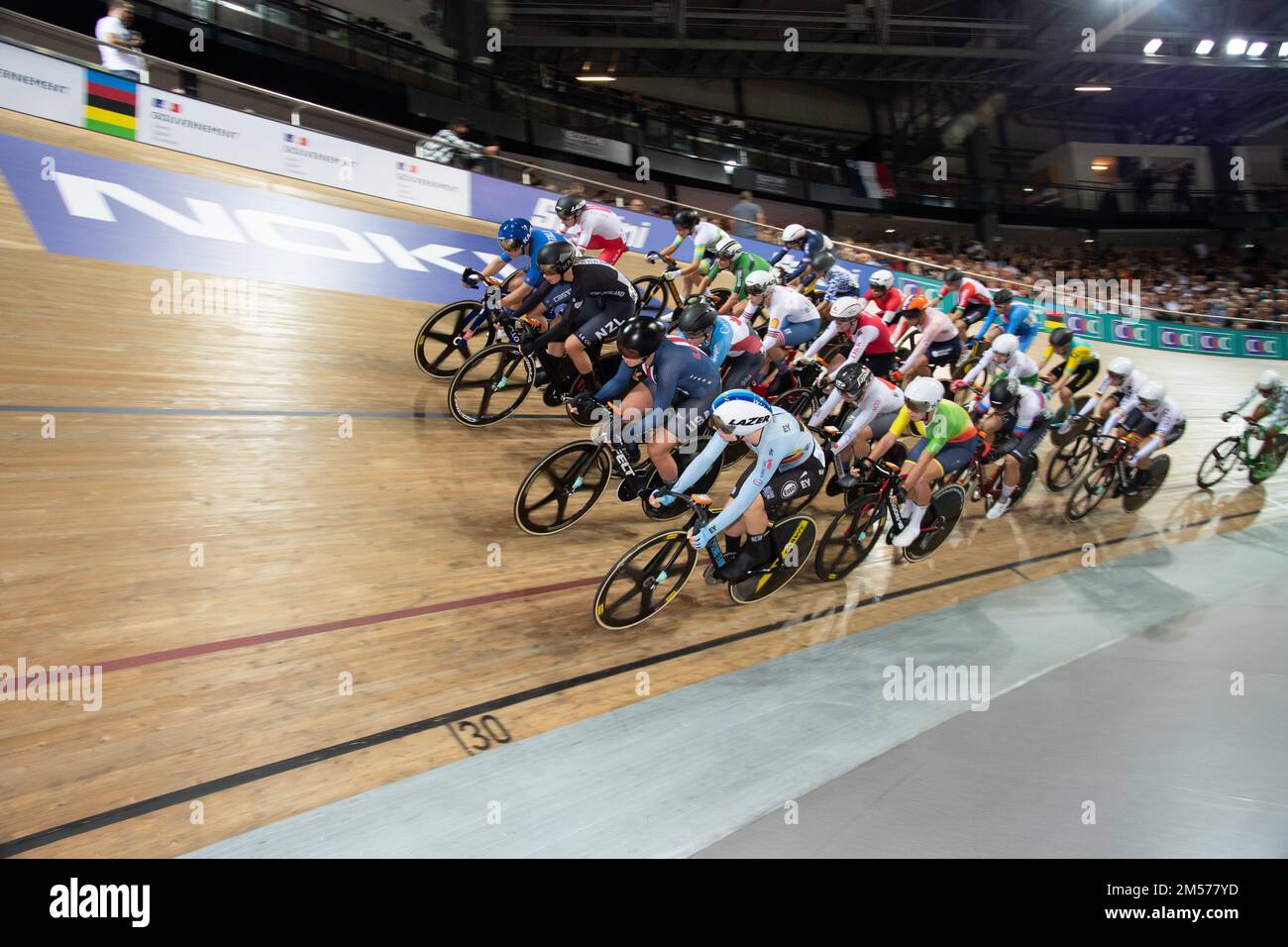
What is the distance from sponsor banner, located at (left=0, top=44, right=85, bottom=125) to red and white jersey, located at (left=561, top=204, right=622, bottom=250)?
569cm

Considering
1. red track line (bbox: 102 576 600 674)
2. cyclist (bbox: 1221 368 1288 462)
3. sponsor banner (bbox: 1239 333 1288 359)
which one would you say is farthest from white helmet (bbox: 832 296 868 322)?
sponsor banner (bbox: 1239 333 1288 359)

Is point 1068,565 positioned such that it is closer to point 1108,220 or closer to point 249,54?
point 249,54

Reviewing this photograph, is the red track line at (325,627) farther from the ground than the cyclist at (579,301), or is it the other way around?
the cyclist at (579,301)

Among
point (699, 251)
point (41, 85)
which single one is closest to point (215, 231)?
point (41, 85)

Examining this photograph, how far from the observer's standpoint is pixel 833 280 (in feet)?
23.4

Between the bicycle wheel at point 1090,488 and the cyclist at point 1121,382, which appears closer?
the cyclist at point 1121,382

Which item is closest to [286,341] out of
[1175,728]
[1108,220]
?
[1175,728]

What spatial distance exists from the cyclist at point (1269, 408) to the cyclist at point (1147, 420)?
1562 millimetres

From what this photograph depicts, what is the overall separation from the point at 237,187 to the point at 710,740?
8.08 m

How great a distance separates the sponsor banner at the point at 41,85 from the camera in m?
7.62

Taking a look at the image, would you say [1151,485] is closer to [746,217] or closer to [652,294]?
[652,294]

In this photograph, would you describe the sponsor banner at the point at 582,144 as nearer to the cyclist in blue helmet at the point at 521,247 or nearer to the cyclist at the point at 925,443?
the cyclist in blue helmet at the point at 521,247

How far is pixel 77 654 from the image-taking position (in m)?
2.92

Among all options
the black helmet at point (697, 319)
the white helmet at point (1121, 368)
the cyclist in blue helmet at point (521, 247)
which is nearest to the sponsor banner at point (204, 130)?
the cyclist in blue helmet at point (521, 247)
